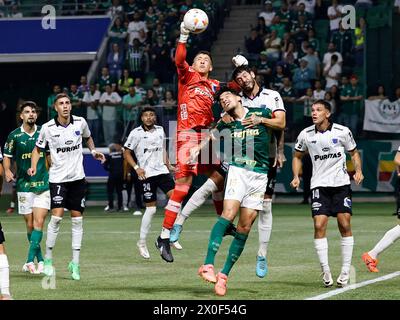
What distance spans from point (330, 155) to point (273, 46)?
69.0 ft

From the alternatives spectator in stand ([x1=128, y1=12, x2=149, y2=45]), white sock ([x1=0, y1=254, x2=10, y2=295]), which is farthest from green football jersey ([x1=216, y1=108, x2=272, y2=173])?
spectator in stand ([x1=128, y1=12, x2=149, y2=45])

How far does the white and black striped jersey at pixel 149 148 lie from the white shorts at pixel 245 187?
247 inches

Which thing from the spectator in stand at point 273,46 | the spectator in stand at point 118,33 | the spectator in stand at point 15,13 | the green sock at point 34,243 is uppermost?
the spectator in stand at point 15,13

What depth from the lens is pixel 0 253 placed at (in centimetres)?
1173

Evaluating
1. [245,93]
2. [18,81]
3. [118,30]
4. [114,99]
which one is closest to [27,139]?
[245,93]

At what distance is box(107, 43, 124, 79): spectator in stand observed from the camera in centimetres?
3656

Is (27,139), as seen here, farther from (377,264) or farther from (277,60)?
(277,60)

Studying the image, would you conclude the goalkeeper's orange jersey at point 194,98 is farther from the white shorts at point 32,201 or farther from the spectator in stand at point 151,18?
the spectator in stand at point 151,18

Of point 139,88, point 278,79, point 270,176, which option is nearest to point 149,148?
point 270,176

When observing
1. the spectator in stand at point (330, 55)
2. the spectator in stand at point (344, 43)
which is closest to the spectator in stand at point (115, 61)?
the spectator in stand at point (330, 55)

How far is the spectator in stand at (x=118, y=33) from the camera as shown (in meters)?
37.6

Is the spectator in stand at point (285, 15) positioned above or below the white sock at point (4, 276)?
above

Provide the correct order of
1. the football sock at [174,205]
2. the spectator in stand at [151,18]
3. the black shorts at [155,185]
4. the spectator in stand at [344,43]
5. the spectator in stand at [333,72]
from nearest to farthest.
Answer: the football sock at [174,205], the black shorts at [155,185], the spectator in stand at [333,72], the spectator in stand at [344,43], the spectator in stand at [151,18]

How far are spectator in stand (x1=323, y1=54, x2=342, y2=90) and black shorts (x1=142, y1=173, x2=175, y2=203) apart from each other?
1472cm
